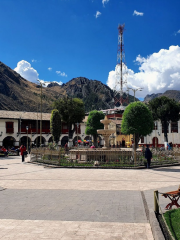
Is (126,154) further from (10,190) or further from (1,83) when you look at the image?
(1,83)

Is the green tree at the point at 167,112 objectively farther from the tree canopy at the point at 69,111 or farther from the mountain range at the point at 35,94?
the mountain range at the point at 35,94

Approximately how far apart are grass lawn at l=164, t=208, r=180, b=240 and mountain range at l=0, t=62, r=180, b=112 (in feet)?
230

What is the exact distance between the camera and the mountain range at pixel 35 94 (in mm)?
107375

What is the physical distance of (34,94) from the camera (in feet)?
427

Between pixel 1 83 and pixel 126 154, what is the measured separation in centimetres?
10843

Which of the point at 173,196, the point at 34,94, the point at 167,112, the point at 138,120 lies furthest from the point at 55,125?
the point at 34,94

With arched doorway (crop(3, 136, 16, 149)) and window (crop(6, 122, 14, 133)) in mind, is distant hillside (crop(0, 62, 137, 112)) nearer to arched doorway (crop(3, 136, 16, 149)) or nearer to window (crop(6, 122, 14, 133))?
arched doorway (crop(3, 136, 16, 149))

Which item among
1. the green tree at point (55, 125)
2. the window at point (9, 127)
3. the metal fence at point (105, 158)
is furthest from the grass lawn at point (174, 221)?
the window at point (9, 127)

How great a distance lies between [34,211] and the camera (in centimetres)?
628

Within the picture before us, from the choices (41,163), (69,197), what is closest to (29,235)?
(69,197)

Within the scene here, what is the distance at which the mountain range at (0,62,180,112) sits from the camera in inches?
4227

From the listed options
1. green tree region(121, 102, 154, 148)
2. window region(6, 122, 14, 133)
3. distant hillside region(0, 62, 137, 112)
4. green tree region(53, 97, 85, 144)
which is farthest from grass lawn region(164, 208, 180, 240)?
distant hillside region(0, 62, 137, 112)

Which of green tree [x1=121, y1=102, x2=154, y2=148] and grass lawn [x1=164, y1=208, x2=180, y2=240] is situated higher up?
green tree [x1=121, y1=102, x2=154, y2=148]

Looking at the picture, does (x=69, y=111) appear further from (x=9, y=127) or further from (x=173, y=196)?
(x=173, y=196)
